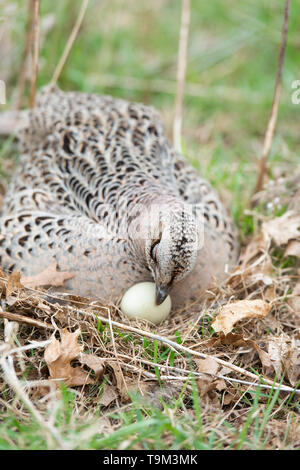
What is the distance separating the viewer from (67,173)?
4.50 meters

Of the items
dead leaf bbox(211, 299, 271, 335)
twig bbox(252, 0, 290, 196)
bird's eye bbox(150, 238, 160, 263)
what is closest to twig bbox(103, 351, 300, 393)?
dead leaf bbox(211, 299, 271, 335)

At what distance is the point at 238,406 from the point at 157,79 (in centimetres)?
466

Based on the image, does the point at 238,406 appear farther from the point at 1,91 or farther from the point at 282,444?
the point at 1,91

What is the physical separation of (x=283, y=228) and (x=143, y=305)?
138 cm

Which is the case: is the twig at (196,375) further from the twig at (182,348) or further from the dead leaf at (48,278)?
the dead leaf at (48,278)

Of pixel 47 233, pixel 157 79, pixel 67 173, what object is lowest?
pixel 47 233

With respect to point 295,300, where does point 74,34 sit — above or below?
above

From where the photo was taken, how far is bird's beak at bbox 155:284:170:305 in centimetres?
359

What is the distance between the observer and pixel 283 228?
4.42 m

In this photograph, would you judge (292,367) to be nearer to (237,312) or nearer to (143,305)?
(237,312)

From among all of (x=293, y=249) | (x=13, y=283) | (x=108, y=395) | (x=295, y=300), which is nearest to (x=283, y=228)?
(x=293, y=249)

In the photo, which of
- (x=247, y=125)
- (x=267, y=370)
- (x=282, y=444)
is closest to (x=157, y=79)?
(x=247, y=125)

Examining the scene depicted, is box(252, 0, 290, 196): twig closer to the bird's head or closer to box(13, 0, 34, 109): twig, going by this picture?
the bird's head

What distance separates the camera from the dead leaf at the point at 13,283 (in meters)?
3.44
